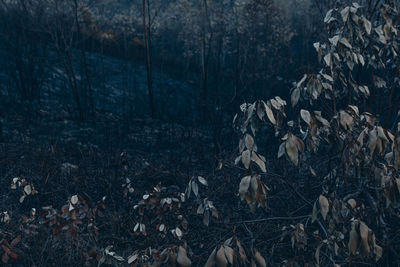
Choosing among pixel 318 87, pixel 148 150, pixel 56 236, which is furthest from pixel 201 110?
pixel 318 87

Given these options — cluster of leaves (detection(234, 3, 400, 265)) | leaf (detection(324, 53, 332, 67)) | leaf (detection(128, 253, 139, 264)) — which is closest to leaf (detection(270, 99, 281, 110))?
cluster of leaves (detection(234, 3, 400, 265))

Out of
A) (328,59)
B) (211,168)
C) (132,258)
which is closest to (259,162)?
Answer: (328,59)

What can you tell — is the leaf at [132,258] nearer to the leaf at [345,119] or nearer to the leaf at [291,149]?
the leaf at [291,149]

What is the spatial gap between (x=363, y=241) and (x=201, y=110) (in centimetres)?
846

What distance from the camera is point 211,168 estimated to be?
261 inches

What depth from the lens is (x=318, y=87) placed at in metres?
2.57

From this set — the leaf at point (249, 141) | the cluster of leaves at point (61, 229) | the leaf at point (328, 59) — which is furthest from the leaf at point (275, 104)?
the cluster of leaves at point (61, 229)

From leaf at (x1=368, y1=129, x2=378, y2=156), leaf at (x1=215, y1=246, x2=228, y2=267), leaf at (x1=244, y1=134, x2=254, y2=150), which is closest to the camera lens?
leaf at (x1=215, y1=246, x2=228, y2=267)

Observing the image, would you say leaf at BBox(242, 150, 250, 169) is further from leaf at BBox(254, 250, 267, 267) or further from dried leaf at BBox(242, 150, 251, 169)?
leaf at BBox(254, 250, 267, 267)

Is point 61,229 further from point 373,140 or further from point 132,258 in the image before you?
point 373,140

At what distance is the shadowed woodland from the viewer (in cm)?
249

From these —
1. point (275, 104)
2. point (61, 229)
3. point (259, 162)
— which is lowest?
point (61, 229)

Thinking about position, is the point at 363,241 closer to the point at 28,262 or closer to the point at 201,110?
the point at 28,262

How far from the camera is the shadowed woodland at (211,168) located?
249 centimetres
